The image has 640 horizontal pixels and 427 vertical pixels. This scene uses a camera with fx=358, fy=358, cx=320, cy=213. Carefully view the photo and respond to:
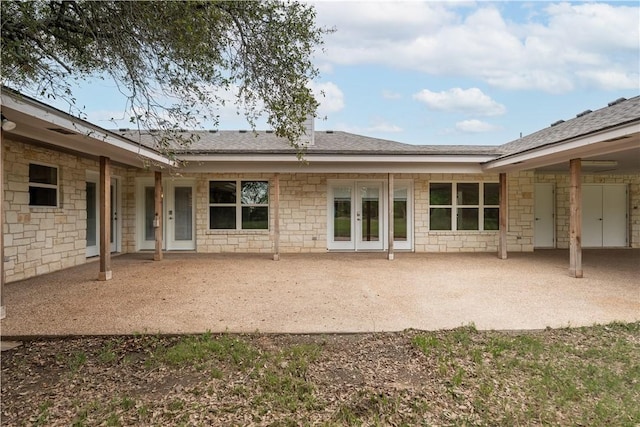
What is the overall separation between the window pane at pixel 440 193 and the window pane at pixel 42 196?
967 centimetres

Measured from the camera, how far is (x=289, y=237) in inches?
424

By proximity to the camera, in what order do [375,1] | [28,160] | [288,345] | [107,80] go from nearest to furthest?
[288,345] → [107,80] → [375,1] → [28,160]

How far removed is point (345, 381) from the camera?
3006mm

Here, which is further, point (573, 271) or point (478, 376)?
point (573, 271)

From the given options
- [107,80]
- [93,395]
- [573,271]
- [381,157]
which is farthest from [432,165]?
[93,395]

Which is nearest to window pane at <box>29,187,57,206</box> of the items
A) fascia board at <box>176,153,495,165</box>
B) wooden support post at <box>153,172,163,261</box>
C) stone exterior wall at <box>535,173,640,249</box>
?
wooden support post at <box>153,172,163,261</box>

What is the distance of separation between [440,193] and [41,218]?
33.0ft

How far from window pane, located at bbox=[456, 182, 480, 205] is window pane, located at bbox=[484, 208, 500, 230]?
443 millimetres

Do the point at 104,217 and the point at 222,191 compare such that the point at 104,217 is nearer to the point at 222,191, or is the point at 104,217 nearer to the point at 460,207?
the point at 222,191

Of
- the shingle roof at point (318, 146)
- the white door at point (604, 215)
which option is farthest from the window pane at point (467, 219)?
the white door at point (604, 215)

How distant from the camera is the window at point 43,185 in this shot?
23.3 ft

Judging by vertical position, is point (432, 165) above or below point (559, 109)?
below

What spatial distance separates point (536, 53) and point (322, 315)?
983cm

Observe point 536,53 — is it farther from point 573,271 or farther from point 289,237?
point 289,237
